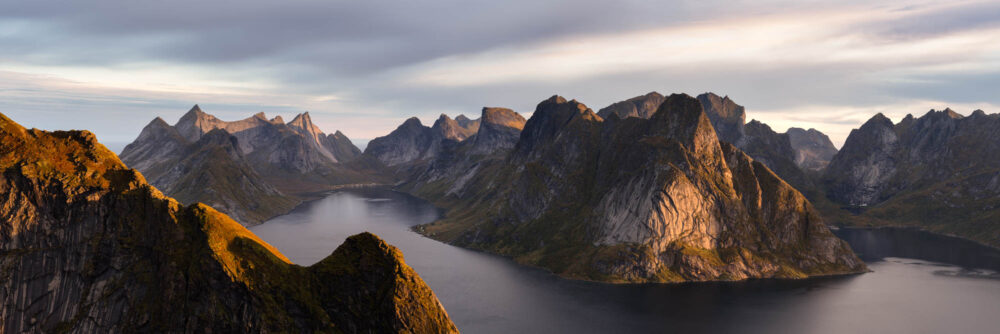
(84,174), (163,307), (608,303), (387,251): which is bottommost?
(608,303)

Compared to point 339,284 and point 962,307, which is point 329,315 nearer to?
point 339,284

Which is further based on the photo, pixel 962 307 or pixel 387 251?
pixel 962 307

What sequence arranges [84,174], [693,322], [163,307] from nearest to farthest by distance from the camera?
[163,307]
[84,174]
[693,322]

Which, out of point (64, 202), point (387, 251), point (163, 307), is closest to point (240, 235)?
point (163, 307)

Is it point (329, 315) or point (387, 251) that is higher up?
point (387, 251)

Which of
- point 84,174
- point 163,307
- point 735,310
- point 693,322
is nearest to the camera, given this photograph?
point 163,307

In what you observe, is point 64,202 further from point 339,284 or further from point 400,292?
point 400,292
